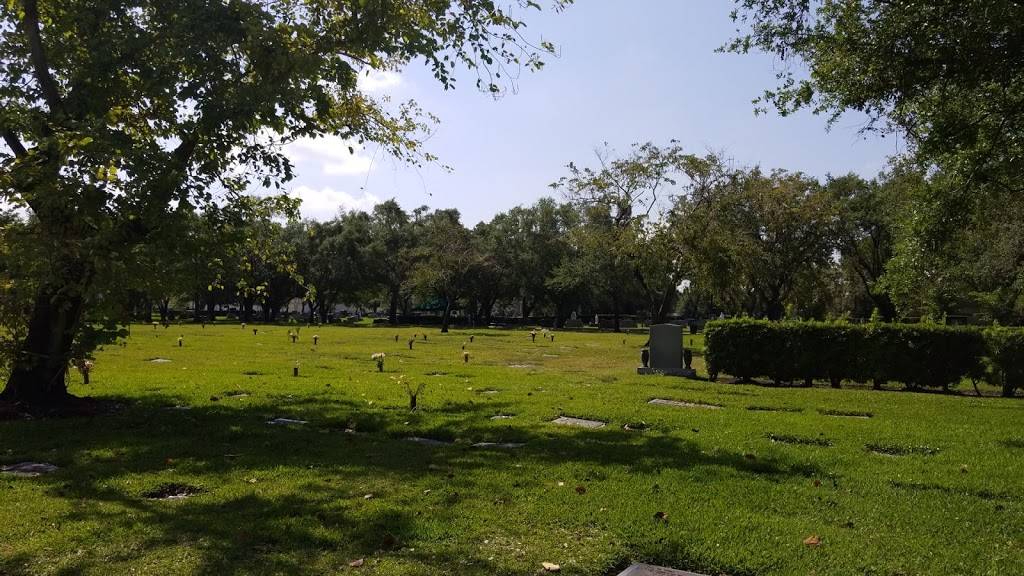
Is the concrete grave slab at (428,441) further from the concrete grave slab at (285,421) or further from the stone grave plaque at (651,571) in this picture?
the stone grave plaque at (651,571)

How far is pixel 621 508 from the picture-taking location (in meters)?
4.93

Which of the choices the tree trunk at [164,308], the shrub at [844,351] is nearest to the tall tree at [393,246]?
the tree trunk at [164,308]

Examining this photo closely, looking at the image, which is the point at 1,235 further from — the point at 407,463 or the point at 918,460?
the point at 918,460

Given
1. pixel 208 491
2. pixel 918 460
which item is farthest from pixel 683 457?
pixel 208 491

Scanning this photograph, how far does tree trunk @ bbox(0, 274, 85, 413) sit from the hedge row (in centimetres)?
1360

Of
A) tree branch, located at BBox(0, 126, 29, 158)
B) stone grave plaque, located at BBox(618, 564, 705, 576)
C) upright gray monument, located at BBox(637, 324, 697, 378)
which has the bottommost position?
stone grave plaque, located at BBox(618, 564, 705, 576)

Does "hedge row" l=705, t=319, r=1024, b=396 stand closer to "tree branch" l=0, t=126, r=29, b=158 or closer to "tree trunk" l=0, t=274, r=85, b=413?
"tree trunk" l=0, t=274, r=85, b=413

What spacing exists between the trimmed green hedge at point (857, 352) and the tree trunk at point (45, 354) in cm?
1358

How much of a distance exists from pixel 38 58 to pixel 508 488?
341 inches

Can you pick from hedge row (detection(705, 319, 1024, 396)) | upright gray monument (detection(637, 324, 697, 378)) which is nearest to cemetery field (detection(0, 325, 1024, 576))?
hedge row (detection(705, 319, 1024, 396))

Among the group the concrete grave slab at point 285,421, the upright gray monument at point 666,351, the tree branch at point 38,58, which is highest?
the tree branch at point 38,58

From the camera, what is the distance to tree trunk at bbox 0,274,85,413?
9250 mm

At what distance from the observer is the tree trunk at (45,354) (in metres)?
9.25

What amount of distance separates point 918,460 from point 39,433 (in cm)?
1000
